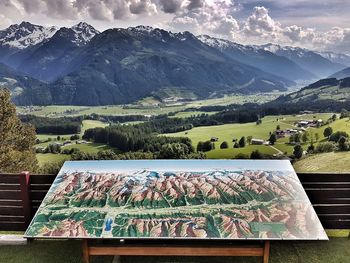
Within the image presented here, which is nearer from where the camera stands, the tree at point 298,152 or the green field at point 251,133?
the tree at point 298,152

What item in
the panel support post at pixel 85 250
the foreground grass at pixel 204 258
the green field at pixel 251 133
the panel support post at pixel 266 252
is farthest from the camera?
the green field at pixel 251 133

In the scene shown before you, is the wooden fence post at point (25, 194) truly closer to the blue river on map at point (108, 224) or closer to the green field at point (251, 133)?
the blue river on map at point (108, 224)

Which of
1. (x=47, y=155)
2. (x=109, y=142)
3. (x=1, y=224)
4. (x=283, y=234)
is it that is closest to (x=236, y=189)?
(x=283, y=234)

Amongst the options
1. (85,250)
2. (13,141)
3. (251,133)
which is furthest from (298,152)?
(85,250)

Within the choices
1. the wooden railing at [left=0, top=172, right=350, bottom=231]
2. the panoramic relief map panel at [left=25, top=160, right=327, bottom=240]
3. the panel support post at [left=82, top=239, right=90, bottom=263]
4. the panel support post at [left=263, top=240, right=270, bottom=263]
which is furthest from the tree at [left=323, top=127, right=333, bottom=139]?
the panel support post at [left=82, top=239, right=90, bottom=263]

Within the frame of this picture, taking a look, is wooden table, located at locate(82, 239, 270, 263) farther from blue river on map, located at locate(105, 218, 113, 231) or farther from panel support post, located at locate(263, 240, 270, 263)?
blue river on map, located at locate(105, 218, 113, 231)

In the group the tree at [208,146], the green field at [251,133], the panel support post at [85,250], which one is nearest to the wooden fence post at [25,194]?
the panel support post at [85,250]

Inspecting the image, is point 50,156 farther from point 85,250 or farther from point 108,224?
point 108,224
